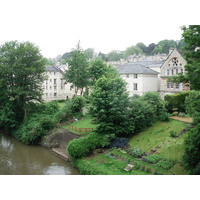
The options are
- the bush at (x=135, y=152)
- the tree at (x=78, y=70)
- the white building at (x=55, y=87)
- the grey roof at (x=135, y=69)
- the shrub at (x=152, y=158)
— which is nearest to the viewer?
the shrub at (x=152, y=158)

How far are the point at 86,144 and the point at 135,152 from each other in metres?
4.71

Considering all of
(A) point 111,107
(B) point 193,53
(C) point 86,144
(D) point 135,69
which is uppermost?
(D) point 135,69

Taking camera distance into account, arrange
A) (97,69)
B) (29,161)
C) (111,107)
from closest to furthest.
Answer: (29,161)
(111,107)
(97,69)

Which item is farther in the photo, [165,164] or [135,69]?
[135,69]

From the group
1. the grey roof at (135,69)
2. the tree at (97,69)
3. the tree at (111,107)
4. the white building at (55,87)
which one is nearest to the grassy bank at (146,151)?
the tree at (111,107)

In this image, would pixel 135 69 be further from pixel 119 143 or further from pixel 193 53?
pixel 193 53

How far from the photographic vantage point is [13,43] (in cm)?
2881

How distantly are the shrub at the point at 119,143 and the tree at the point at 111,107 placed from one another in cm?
76

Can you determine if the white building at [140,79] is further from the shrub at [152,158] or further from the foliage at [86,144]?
the shrub at [152,158]

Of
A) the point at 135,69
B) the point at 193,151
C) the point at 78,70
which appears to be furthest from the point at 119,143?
the point at 135,69

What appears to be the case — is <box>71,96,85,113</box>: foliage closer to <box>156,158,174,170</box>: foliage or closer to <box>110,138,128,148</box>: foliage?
<box>110,138,128,148</box>: foliage

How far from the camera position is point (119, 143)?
2025 cm

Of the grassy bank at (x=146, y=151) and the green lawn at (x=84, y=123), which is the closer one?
the grassy bank at (x=146, y=151)

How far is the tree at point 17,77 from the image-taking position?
28.0m
